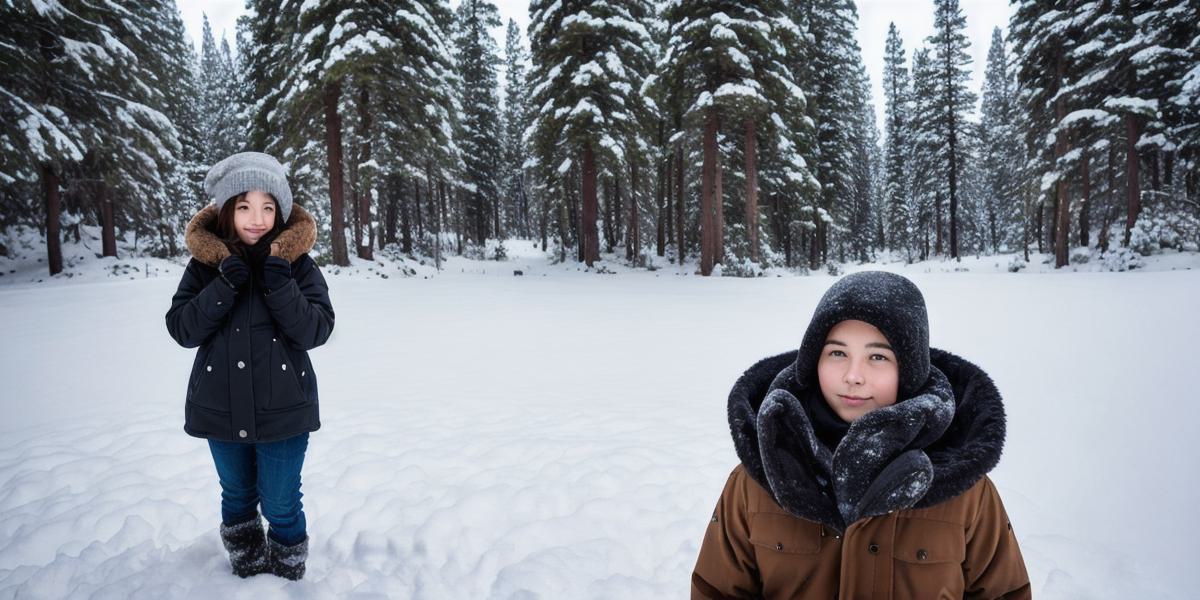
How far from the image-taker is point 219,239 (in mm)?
2439

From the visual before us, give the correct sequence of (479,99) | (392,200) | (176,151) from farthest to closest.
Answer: (479,99)
(392,200)
(176,151)

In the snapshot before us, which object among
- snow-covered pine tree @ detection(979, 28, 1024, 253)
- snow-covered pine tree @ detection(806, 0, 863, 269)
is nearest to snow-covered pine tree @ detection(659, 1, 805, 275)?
snow-covered pine tree @ detection(806, 0, 863, 269)

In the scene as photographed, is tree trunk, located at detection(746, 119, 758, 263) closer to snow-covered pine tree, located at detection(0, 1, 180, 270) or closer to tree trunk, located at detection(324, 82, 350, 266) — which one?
tree trunk, located at detection(324, 82, 350, 266)

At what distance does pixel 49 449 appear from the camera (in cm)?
490

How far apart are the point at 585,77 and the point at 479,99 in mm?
16455

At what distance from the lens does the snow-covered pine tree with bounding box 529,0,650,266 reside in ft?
61.5

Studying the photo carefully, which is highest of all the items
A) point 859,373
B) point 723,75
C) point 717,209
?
point 723,75

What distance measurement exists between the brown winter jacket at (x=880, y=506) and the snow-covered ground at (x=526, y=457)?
152 cm

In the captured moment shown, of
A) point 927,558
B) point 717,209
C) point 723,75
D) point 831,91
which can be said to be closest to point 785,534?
point 927,558

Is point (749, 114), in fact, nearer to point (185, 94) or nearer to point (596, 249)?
point (596, 249)

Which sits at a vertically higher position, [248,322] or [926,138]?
[926,138]

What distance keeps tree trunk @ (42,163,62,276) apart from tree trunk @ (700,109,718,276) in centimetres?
1994

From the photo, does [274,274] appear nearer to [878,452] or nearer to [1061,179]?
[878,452]

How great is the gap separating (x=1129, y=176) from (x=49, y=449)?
26.5m
